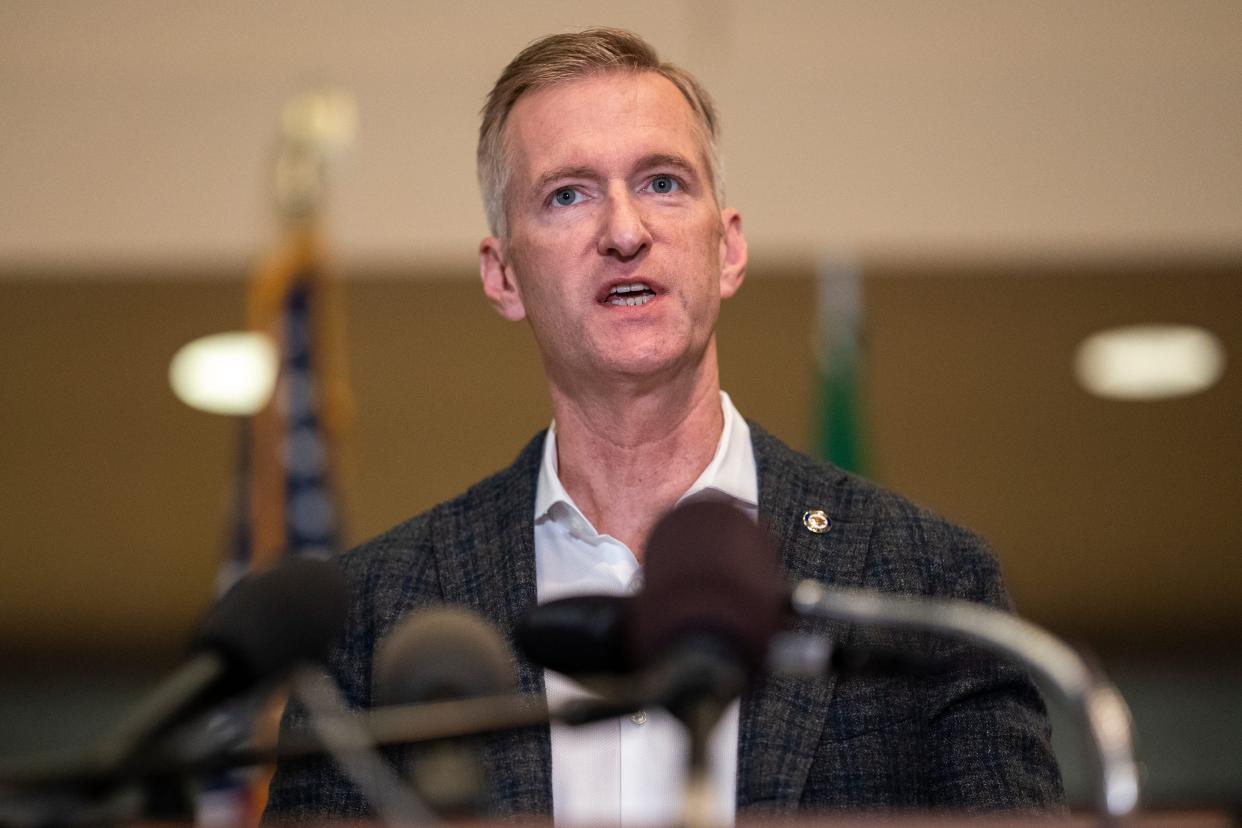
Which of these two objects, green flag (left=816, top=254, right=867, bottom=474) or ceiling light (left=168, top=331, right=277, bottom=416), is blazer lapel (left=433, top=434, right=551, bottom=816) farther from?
ceiling light (left=168, top=331, right=277, bottom=416)

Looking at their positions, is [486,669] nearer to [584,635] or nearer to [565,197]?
[584,635]

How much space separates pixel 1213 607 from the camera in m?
6.38

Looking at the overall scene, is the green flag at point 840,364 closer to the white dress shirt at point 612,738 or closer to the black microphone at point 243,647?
the white dress shirt at point 612,738

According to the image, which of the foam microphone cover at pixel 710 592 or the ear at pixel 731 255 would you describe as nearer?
the foam microphone cover at pixel 710 592

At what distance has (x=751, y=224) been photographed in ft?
18.7

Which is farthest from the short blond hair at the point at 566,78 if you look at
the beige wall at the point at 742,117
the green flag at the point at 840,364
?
the beige wall at the point at 742,117

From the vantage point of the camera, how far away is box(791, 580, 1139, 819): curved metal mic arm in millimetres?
943

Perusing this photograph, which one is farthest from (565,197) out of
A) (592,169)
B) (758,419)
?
(758,419)

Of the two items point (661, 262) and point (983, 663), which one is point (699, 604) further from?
point (661, 262)

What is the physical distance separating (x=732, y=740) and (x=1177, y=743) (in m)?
5.11

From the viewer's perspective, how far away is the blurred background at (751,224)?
5699 mm

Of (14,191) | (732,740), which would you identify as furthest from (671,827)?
(14,191)

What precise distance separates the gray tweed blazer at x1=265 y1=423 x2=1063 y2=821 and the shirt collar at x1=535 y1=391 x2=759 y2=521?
0.02 meters

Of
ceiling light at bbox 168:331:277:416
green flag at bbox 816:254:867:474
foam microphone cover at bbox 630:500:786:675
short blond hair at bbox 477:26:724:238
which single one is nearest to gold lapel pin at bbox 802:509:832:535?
short blond hair at bbox 477:26:724:238
